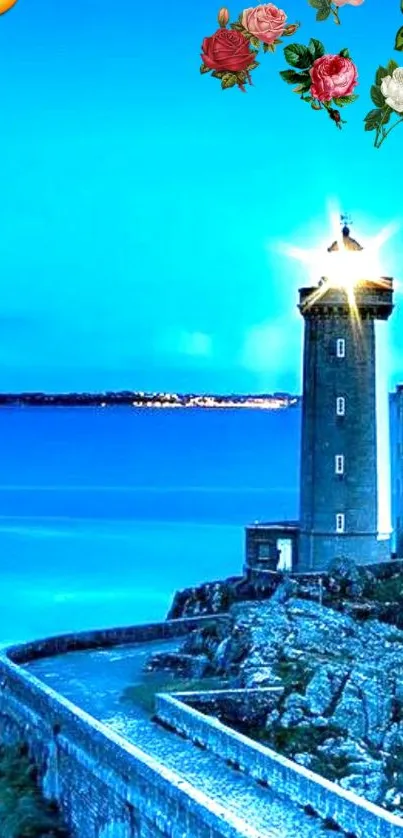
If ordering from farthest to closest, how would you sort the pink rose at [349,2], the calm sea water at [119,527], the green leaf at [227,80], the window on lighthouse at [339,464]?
the calm sea water at [119,527] → the window on lighthouse at [339,464] → the green leaf at [227,80] → the pink rose at [349,2]

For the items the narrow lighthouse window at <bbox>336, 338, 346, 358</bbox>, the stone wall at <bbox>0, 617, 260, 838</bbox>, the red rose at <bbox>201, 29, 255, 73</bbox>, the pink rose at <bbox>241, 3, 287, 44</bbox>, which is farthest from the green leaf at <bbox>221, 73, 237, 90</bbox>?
the narrow lighthouse window at <bbox>336, 338, 346, 358</bbox>

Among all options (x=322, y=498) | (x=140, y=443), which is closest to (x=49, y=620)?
(x=322, y=498)

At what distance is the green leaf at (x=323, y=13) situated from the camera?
2875mm

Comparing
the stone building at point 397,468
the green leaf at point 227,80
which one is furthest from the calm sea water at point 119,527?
the green leaf at point 227,80

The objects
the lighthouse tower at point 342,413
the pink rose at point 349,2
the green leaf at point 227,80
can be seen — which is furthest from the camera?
the lighthouse tower at point 342,413

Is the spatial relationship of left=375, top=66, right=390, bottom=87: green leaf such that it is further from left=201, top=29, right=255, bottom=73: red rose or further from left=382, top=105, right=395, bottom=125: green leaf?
left=201, top=29, right=255, bottom=73: red rose

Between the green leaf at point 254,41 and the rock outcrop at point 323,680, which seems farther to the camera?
the rock outcrop at point 323,680

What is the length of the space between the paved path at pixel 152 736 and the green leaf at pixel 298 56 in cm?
1133

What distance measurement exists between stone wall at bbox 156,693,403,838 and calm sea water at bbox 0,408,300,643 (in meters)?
26.5

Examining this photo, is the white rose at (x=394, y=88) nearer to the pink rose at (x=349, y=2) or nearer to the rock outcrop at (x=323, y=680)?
the pink rose at (x=349, y=2)

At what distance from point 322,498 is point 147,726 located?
51.7 feet

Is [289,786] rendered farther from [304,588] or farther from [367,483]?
[367,483]

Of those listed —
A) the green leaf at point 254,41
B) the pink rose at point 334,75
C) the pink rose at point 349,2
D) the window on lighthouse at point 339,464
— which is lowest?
the pink rose at point 334,75

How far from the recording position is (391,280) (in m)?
34.4
